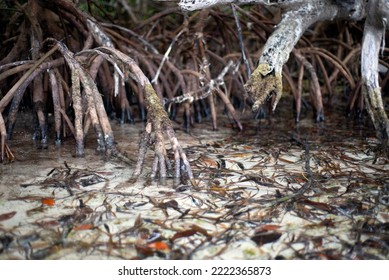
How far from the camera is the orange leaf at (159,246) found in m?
2.10

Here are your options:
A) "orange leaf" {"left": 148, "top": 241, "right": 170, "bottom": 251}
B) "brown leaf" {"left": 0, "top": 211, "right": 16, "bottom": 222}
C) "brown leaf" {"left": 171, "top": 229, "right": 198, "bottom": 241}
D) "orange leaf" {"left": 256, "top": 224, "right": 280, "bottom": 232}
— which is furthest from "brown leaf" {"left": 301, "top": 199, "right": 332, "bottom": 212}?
"brown leaf" {"left": 0, "top": 211, "right": 16, "bottom": 222}

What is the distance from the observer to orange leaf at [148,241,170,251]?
82.7 inches

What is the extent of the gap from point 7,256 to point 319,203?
1.48 metres

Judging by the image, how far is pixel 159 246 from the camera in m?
2.12

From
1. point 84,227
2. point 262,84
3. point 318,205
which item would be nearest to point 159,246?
point 84,227

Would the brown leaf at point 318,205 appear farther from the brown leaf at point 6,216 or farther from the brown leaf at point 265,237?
the brown leaf at point 6,216

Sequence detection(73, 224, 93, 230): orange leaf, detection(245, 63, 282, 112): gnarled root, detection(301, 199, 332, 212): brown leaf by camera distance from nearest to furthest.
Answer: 1. detection(73, 224, 93, 230): orange leaf
2. detection(301, 199, 332, 212): brown leaf
3. detection(245, 63, 282, 112): gnarled root

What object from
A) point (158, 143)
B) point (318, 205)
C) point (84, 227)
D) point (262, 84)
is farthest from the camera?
point (262, 84)

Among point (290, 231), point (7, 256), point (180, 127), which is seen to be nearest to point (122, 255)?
point (7, 256)

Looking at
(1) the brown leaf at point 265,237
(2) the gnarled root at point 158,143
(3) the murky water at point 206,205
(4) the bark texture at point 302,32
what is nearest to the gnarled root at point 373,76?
(4) the bark texture at point 302,32

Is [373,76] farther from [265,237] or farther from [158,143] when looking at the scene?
[265,237]

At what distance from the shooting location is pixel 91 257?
2.03 meters

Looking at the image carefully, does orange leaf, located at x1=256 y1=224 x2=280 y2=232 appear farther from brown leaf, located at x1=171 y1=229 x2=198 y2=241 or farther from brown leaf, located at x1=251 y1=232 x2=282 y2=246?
brown leaf, located at x1=171 y1=229 x2=198 y2=241

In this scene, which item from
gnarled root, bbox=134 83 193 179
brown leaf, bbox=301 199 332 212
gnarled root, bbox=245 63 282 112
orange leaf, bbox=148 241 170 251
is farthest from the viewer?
gnarled root, bbox=245 63 282 112
